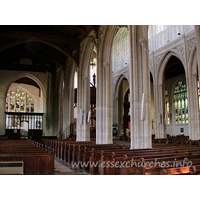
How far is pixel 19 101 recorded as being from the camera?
32531 mm

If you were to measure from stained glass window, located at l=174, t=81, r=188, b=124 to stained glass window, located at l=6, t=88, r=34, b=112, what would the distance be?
19.5 metres

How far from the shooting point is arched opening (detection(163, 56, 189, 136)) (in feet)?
85.2

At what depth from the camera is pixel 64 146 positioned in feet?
35.2

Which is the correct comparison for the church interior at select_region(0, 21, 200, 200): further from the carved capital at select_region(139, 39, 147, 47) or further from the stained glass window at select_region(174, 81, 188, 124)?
the stained glass window at select_region(174, 81, 188, 124)

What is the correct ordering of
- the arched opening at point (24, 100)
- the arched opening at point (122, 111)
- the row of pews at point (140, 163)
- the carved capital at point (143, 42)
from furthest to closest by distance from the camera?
the arched opening at point (24, 100) → the arched opening at point (122, 111) → the carved capital at point (143, 42) → the row of pews at point (140, 163)

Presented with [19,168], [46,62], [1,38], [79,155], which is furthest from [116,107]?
[19,168]

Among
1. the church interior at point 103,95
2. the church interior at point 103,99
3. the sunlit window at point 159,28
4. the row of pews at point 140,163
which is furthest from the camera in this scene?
the sunlit window at point 159,28

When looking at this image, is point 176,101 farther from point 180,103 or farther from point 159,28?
point 159,28

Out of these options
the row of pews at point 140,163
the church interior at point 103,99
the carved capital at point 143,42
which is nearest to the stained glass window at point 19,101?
the church interior at point 103,99

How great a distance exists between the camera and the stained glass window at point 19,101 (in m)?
32.0

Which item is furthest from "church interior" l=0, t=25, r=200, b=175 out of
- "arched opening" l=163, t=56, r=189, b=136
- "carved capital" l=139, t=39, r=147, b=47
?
"arched opening" l=163, t=56, r=189, b=136

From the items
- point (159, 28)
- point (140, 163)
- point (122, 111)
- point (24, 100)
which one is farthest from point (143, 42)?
point (24, 100)

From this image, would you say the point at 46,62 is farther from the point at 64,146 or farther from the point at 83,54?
the point at 64,146

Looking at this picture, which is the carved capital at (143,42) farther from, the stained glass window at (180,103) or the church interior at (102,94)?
the stained glass window at (180,103)
